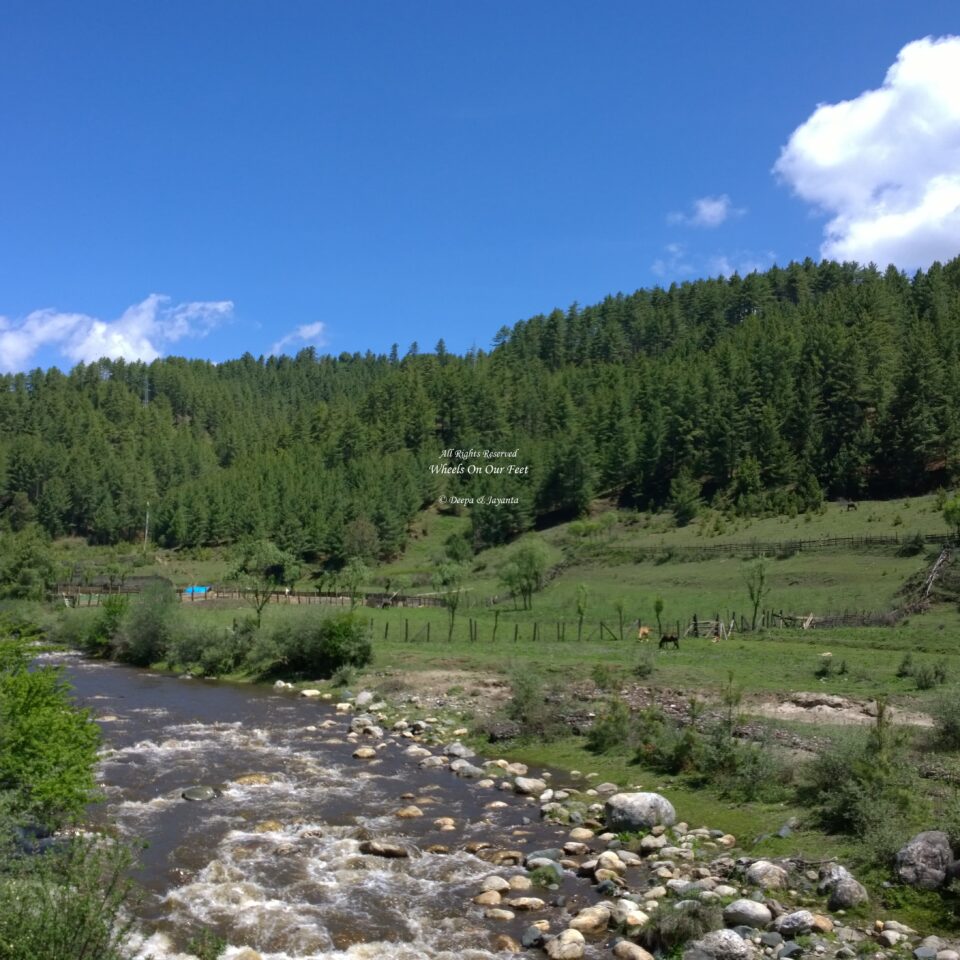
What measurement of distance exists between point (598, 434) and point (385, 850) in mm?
117030

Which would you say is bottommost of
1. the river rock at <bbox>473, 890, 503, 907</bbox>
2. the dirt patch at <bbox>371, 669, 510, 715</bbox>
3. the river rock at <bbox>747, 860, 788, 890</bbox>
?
the dirt patch at <bbox>371, 669, 510, 715</bbox>

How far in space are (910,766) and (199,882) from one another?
609 inches

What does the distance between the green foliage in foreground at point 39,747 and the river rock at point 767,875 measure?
12.8 meters

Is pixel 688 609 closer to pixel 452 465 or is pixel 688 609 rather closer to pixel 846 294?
pixel 452 465

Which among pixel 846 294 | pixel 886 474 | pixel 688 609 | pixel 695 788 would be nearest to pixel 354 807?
pixel 695 788

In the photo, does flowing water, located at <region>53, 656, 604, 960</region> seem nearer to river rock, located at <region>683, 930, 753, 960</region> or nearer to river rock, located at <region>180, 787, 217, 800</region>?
river rock, located at <region>180, 787, 217, 800</region>

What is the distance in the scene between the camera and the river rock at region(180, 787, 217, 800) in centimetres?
2178

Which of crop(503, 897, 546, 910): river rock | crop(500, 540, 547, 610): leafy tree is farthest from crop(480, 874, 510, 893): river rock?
crop(500, 540, 547, 610): leafy tree

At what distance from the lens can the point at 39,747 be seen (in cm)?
1530

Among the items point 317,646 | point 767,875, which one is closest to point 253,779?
point 767,875

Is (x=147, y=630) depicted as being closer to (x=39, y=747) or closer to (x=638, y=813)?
(x=39, y=747)

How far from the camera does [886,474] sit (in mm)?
99188

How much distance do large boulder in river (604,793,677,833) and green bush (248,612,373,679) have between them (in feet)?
79.7

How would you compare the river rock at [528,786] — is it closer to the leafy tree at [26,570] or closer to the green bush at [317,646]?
the green bush at [317,646]
